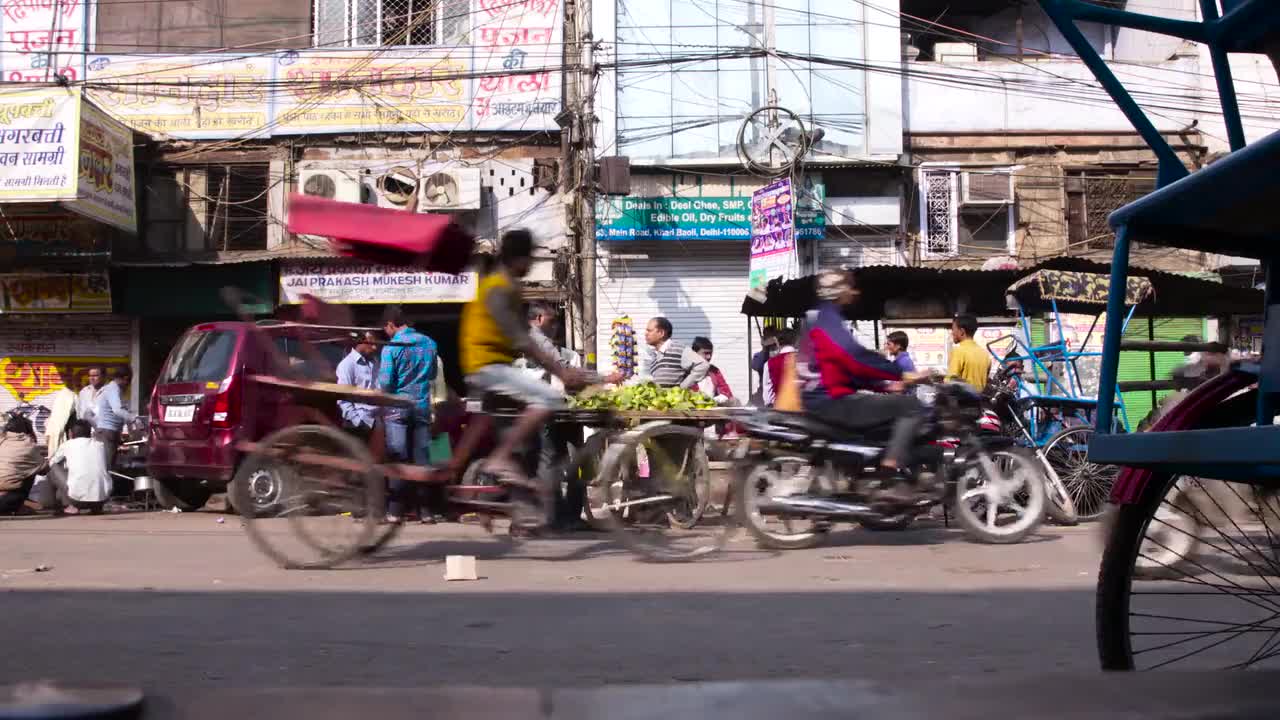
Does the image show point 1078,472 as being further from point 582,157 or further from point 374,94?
point 374,94

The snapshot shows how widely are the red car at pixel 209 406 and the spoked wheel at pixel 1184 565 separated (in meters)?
7.72

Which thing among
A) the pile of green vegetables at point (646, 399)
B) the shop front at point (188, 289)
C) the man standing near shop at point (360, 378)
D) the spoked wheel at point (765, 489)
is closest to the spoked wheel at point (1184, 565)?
the spoked wheel at point (765, 489)

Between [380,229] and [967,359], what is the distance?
5.70 metres

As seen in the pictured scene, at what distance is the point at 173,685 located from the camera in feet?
10.6

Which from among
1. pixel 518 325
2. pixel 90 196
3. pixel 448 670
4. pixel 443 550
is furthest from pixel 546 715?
pixel 90 196

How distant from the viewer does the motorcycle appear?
6676 mm

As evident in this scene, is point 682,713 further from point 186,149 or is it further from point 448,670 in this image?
point 186,149

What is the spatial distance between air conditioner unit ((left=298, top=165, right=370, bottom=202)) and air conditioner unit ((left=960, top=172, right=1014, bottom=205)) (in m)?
8.81

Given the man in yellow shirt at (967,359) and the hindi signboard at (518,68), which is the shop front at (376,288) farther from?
the man in yellow shirt at (967,359)

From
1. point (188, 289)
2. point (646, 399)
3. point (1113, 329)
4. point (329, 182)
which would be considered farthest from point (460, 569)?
point (188, 289)

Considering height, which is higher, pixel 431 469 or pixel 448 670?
pixel 431 469

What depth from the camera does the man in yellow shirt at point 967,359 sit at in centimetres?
946

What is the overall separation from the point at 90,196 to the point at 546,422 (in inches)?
423

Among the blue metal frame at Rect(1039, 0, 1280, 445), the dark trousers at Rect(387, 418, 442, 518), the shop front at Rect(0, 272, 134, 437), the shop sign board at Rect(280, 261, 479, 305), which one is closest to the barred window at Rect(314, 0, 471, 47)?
the shop sign board at Rect(280, 261, 479, 305)
